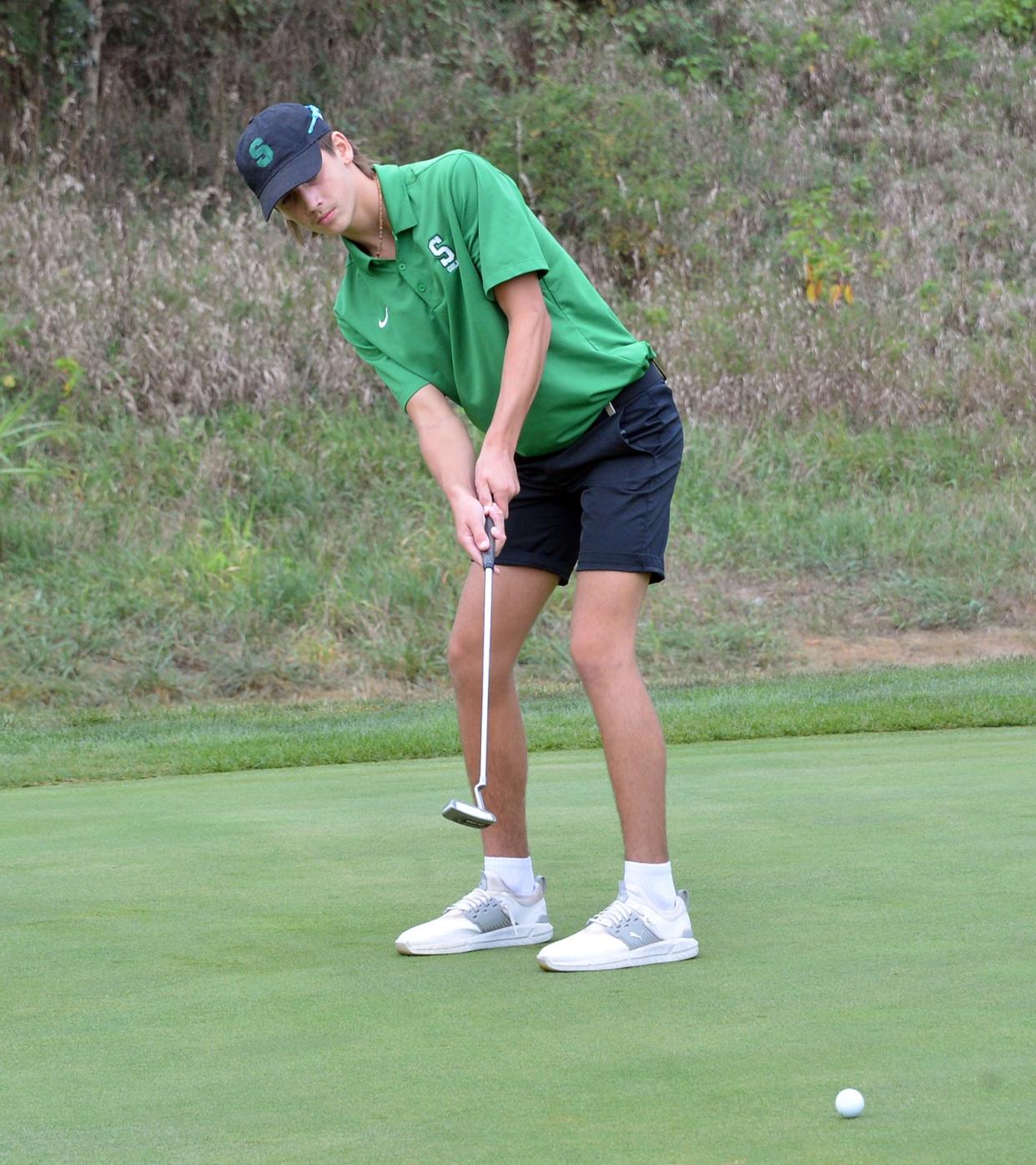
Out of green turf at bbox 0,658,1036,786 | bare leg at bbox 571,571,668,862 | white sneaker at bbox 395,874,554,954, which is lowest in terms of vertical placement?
green turf at bbox 0,658,1036,786

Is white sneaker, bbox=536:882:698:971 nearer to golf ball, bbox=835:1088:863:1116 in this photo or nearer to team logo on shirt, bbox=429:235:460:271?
golf ball, bbox=835:1088:863:1116

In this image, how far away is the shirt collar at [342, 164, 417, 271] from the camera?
11.2ft

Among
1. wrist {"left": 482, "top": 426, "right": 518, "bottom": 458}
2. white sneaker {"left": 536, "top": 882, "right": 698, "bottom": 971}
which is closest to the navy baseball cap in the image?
wrist {"left": 482, "top": 426, "right": 518, "bottom": 458}

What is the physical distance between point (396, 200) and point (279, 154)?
247mm

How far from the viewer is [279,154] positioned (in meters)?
3.32

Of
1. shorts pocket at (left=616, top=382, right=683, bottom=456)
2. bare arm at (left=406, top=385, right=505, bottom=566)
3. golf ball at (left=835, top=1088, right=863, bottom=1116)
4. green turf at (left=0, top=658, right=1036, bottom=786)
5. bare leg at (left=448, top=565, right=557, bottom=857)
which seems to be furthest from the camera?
green turf at (left=0, top=658, right=1036, bottom=786)

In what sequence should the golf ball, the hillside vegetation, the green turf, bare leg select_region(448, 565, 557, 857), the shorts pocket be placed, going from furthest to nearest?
the hillside vegetation
the green turf
bare leg select_region(448, 565, 557, 857)
the shorts pocket
the golf ball

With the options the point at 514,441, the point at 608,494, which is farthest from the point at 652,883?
the point at 514,441

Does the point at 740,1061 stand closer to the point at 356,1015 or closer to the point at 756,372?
the point at 356,1015

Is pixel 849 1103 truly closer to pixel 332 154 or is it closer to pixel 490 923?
pixel 490 923

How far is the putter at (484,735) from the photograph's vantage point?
132 inches

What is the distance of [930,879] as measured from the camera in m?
3.69

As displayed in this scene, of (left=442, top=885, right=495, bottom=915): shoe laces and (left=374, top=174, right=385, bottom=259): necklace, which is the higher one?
(left=374, top=174, right=385, bottom=259): necklace

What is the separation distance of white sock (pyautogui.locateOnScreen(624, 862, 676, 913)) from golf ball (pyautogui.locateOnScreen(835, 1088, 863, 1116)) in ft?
3.65
